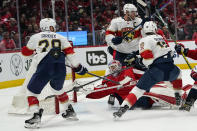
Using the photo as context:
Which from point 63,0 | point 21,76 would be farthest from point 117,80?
point 63,0

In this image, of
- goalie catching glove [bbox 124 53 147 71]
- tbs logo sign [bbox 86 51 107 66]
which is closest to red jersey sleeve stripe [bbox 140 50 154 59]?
goalie catching glove [bbox 124 53 147 71]

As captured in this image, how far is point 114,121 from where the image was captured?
13.6 feet

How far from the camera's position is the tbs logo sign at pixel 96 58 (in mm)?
9070

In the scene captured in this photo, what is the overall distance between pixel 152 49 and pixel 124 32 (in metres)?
1.33

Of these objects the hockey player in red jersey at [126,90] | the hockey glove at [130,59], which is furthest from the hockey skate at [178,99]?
the hockey glove at [130,59]

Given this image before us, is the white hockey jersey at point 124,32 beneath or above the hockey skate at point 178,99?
above

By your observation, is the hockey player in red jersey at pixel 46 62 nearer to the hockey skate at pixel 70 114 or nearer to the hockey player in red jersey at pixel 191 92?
the hockey skate at pixel 70 114

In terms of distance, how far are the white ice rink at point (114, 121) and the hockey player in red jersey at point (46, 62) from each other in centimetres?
29

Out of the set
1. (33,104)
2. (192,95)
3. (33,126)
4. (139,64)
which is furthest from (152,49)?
(33,126)

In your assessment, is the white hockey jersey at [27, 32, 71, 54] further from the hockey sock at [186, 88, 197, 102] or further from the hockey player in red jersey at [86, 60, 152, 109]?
the hockey sock at [186, 88, 197, 102]

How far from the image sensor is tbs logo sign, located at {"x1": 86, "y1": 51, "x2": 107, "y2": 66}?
9070 mm

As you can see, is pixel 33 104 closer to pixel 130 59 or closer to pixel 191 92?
pixel 130 59

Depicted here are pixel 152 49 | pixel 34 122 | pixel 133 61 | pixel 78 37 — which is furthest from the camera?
pixel 78 37

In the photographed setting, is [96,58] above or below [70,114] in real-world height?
above
